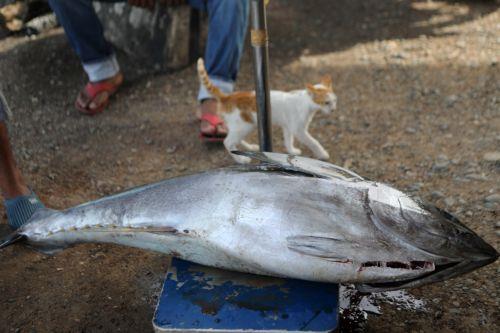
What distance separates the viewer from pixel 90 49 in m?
4.20

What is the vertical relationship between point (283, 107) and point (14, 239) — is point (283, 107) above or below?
above

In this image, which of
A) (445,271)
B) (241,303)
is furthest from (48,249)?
(445,271)

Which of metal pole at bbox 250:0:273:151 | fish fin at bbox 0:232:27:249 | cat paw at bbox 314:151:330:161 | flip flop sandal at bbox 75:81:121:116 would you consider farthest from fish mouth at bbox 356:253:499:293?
flip flop sandal at bbox 75:81:121:116

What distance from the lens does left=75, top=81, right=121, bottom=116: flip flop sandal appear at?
4.21 m

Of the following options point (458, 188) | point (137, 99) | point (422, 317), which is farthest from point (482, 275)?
point (137, 99)

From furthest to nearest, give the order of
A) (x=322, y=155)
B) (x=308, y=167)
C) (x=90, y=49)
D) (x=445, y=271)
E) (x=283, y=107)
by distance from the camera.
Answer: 1. (x=90, y=49)
2. (x=322, y=155)
3. (x=283, y=107)
4. (x=308, y=167)
5. (x=445, y=271)

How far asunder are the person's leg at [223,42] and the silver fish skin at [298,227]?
1533 mm

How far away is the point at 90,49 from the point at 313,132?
1804 mm

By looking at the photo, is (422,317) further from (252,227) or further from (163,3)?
(163,3)

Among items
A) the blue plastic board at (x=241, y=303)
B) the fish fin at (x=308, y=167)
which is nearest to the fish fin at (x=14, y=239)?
the blue plastic board at (x=241, y=303)

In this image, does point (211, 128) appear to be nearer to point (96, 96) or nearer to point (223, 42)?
point (223, 42)

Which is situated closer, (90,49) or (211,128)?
(211,128)

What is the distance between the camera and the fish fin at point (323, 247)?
1.89 meters

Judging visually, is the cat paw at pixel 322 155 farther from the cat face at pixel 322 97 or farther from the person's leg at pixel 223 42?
the person's leg at pixel 223 42
